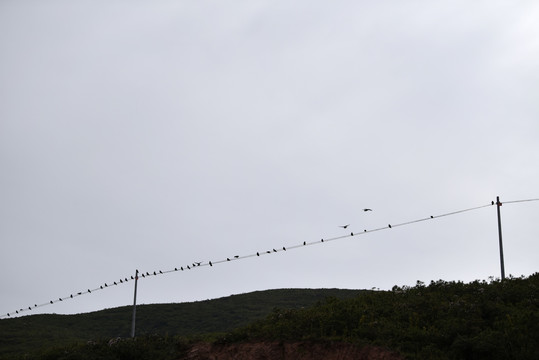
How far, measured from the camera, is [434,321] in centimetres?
2391

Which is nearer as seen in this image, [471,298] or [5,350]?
[471,298]

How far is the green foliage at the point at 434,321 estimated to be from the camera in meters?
20.5

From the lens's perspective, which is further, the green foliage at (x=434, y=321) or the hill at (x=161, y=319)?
the hill at (x=161, y=319)

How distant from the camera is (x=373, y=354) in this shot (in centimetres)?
2162

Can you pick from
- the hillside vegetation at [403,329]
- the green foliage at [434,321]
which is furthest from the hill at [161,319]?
the green foliage at [434,321]

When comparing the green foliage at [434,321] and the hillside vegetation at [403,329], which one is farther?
the hillside vegetation at [403,329]

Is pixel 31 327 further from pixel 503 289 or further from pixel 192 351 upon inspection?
pixel 503 289

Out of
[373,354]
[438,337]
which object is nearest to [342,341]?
[373,354]

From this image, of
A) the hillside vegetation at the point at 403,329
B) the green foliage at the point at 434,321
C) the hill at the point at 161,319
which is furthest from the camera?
the hill at the point at 161,319

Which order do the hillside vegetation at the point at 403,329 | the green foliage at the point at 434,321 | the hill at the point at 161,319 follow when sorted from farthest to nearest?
the hill at the point at 161,319 < the hillside vegetation at the point at 403,329 < the green foliage at the point at 434,321

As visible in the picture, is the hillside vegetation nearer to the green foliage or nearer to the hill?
the green foliage

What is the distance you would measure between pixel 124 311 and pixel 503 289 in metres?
55.1

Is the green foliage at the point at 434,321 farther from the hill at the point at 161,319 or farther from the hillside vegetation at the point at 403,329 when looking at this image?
the hill at the point at 161,319

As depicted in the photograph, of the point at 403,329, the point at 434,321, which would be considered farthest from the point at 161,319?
the point at 434,321
